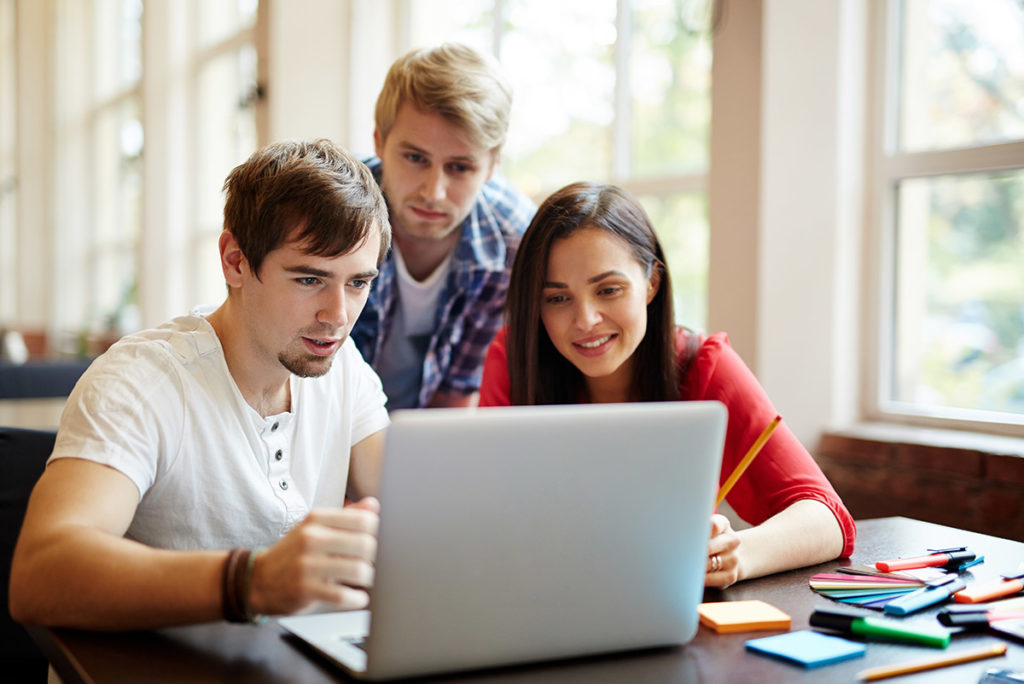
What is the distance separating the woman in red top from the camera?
157 cm

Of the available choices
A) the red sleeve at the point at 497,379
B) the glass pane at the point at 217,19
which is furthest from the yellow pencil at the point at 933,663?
the glass pane at the point at 217,19

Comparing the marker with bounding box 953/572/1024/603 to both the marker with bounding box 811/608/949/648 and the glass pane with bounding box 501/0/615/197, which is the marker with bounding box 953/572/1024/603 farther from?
the glass pane with bounding box 501/0/615/197

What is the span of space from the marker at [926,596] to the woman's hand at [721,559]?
184mm

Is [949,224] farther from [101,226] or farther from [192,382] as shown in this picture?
[101,226]

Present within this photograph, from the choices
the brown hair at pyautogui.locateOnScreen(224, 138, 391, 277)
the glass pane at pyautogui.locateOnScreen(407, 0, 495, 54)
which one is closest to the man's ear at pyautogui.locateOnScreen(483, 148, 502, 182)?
the brown hair at pyautogui.locateOnScreen(224, 138, 391, 277)

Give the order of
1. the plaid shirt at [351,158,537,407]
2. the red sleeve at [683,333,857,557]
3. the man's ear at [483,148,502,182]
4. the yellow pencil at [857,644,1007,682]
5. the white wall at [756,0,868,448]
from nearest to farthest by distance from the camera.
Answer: the yellow pencil at [857,644,1007,682] < the red sleeve at [683,333,857,557] < the man's ear at [483,148,502,182] < the plaid shirt at [351,158,537,407] < the white wall at [756,0,868,448]

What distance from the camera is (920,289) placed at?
2561 mm

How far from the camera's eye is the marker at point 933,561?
129cm

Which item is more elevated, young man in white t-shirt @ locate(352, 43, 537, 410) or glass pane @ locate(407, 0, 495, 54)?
glass pane @ locate(407, 0, 495, 54)

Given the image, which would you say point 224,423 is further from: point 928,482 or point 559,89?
point 559,89

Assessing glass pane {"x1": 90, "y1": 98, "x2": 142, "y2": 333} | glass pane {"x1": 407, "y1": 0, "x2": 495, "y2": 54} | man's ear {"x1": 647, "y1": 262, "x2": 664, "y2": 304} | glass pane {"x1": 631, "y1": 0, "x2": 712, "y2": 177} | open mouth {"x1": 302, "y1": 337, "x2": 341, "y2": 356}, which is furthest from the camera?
glass pane {"x1": 90, "y1": 98, "x2": 142, "y2": 333}

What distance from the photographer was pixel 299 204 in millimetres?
1285

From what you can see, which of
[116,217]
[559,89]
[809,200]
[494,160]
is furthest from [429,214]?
[116,217]

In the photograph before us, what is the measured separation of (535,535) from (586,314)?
2.51 ft
